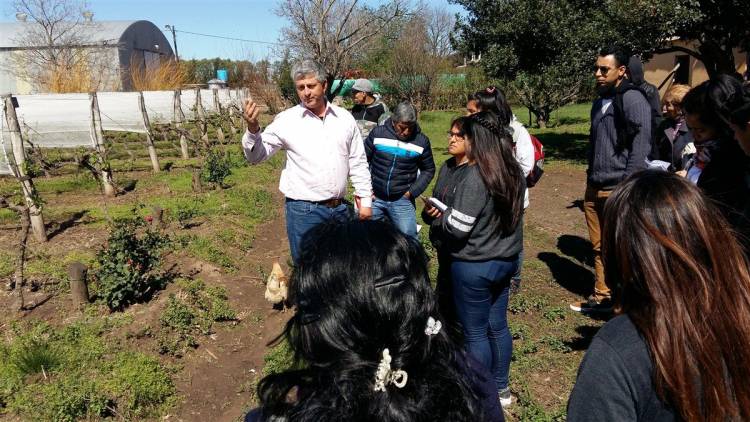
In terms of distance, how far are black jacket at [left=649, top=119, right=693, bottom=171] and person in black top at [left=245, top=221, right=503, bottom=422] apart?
343cm

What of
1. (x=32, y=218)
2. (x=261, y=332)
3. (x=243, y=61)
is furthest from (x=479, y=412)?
(x=243, y=61)

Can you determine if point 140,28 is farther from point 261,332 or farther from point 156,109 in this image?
point 261,332

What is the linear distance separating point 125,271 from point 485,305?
10.4 feet

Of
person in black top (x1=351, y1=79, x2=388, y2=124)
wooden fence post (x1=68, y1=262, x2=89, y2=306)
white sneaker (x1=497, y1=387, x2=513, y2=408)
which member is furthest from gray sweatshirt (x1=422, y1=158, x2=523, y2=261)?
person in black top (x1=351, y1=79, x2=388, y2=124)

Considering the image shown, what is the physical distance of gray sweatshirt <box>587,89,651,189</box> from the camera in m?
3.88

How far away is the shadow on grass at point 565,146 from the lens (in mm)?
12916

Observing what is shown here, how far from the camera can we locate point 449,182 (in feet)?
9.96

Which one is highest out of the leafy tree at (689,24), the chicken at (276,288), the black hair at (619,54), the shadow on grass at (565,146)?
the leafy tree at (689,24)

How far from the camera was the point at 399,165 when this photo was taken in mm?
4723

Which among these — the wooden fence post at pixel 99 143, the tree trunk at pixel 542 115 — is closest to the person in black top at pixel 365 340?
the wooden fence post at pixel 99 143

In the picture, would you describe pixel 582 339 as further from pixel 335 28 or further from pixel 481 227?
pixel 335 28

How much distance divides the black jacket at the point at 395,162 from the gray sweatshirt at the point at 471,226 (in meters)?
1.77

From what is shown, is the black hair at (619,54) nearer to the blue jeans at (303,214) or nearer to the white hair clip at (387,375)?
the blue jeans at (303,214)

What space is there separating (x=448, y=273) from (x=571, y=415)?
5.82ft
